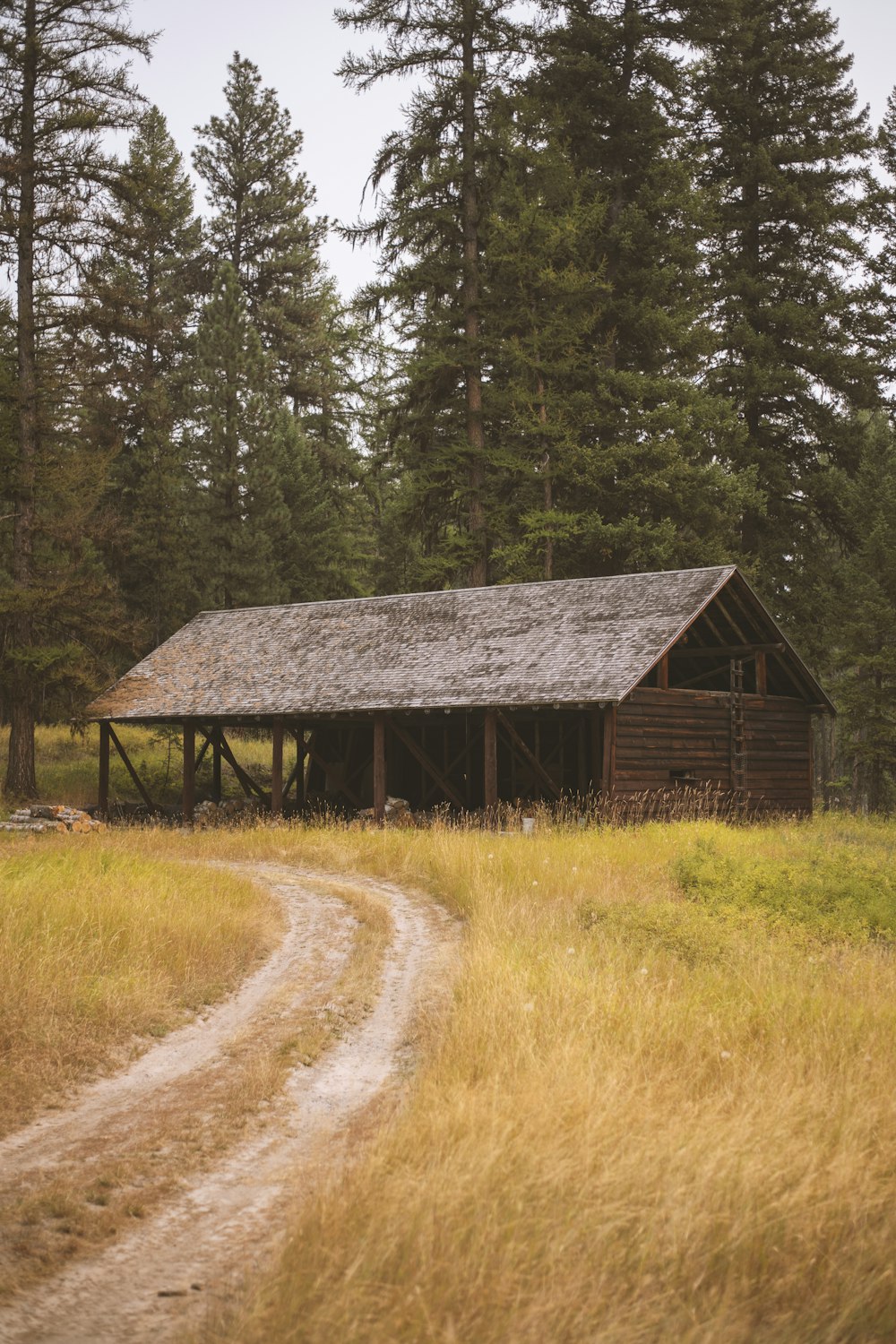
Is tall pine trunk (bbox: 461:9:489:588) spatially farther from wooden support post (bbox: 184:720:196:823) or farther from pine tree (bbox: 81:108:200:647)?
wooden support post (bbox: 184:720:196:823)

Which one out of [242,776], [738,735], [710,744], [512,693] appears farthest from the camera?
[242,776]

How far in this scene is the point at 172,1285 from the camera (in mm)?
4254

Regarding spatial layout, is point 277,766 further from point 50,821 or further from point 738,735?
point 738,735

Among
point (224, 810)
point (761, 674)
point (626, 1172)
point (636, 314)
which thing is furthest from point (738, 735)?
point (626, 1172)

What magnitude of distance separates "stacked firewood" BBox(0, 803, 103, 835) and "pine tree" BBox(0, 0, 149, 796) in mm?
4772

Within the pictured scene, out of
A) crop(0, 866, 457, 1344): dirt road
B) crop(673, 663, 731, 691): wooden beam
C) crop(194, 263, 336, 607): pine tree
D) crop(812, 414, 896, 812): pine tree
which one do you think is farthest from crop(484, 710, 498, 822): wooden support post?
crop(194, 263, 336, 607): pine tree

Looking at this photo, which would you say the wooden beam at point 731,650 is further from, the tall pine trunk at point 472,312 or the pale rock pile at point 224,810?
the tall pine trunk at point 472,312

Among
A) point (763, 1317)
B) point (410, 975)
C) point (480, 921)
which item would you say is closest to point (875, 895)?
point (480, 921)

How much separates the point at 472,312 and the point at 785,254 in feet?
31.2

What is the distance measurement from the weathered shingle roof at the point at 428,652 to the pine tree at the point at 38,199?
7.92ft

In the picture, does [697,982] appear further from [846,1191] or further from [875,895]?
[875,895]

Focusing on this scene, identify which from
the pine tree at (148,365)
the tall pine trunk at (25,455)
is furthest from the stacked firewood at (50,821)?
the pine tree at (148,365)

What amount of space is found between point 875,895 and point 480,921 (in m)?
4.23

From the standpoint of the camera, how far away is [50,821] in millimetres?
21859
